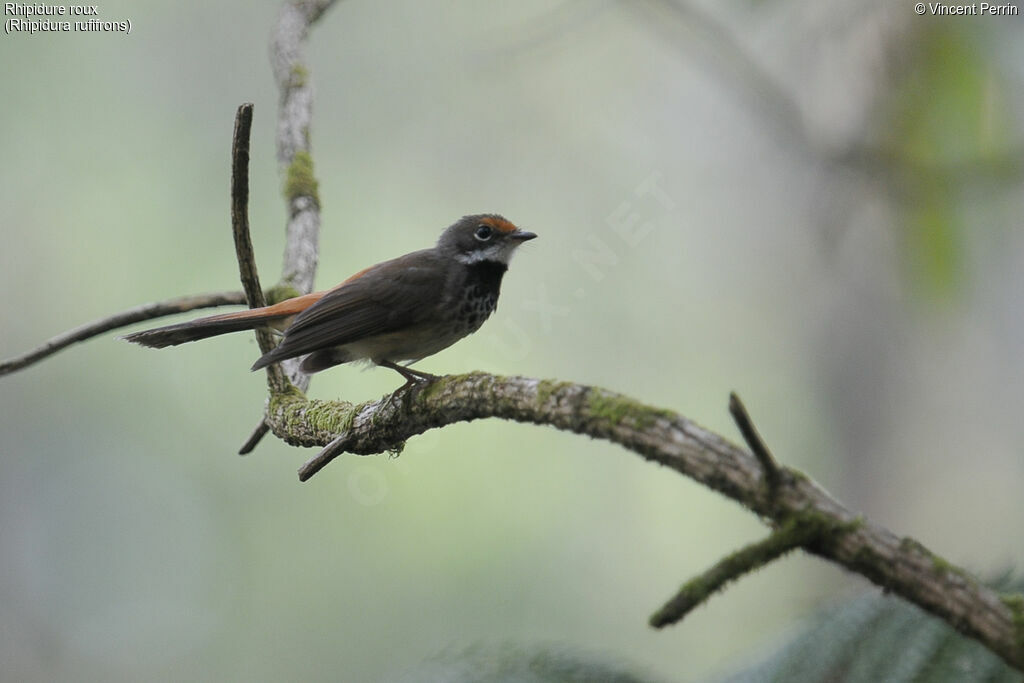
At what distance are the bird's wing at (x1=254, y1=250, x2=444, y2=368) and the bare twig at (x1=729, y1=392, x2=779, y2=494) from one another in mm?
2464

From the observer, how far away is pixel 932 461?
8.36 m

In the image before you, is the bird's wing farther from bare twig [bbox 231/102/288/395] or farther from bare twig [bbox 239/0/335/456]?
bare twig [bbox 239/0/335/456]

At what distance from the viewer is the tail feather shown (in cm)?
393

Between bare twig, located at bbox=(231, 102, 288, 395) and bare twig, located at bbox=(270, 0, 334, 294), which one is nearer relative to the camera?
bare twig, located at bbox=(231, 102, 288, 395)

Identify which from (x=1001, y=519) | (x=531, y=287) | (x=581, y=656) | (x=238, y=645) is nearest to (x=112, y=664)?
(x=238, y=645)

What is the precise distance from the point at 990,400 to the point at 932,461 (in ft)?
4.12

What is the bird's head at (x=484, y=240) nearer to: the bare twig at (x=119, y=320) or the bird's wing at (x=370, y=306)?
the bird's wing at (x=370, y=306)

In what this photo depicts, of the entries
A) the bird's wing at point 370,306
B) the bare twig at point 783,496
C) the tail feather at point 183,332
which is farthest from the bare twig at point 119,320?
the bare twig at point 783,496

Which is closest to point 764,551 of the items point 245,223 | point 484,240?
point 245,223

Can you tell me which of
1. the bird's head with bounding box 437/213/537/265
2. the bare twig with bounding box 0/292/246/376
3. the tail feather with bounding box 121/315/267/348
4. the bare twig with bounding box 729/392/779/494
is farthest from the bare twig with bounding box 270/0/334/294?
the bare twig with bounding box 729/392/779/494

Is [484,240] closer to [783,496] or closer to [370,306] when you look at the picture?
[370,306]

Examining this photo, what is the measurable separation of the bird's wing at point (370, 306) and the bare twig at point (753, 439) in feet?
8.09

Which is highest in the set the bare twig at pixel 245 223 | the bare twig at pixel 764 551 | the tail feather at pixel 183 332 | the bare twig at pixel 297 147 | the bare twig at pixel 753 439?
the bare twig at pixel 297 147

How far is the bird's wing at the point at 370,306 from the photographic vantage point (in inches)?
154
